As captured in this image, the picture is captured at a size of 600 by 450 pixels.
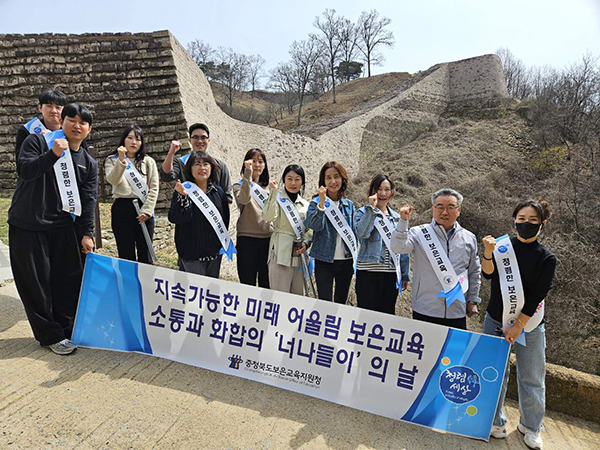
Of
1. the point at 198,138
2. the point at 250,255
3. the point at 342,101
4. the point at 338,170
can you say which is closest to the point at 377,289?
the point at 338,170

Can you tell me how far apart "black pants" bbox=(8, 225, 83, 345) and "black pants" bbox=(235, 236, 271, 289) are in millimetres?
1275

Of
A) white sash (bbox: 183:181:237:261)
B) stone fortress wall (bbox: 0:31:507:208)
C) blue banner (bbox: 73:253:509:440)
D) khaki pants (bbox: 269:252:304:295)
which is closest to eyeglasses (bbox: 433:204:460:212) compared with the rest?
blue banner (bbox: 73:253:509:440)

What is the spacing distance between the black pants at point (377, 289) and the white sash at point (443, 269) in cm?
55

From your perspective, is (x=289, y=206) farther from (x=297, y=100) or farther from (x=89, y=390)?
(x=297, y=100)

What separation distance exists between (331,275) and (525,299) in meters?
1.41

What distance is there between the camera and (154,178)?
143 inches

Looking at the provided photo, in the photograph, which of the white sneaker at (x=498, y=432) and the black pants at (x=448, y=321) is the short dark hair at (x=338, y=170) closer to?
the black pants at (x=448, y=321)

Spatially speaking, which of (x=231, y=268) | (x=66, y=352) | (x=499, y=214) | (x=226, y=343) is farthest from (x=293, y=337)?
(x=499, y=214)

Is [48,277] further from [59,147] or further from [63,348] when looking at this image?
[59,147]

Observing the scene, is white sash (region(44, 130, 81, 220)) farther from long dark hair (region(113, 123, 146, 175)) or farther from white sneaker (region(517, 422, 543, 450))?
white sneaker (region(517, 422, 543, 450))

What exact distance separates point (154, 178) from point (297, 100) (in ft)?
129

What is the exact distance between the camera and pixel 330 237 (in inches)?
123

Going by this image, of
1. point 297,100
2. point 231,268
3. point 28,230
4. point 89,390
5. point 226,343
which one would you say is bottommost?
point 231,268

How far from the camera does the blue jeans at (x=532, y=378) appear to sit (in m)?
2.34
